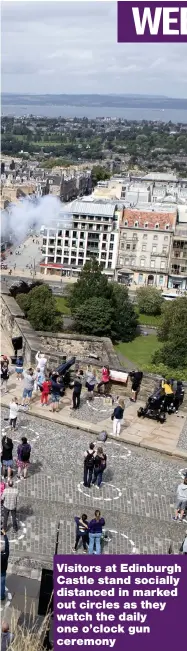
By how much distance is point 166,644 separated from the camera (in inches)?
368

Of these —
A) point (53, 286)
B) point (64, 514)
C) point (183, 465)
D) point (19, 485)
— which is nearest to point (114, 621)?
point (64, 514)

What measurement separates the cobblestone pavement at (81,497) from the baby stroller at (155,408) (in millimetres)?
1908

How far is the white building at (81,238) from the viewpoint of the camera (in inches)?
4080

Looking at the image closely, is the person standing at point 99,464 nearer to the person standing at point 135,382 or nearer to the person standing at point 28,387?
the person standing at point 28,387

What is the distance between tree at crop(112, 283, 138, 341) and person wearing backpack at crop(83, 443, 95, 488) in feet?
170

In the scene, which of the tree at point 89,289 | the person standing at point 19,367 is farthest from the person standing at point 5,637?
the tree at point 89,289

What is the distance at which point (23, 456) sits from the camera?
15.5m

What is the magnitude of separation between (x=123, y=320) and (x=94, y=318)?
5681 mm

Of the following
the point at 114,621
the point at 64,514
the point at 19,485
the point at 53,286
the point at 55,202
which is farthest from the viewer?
the point at 55,202

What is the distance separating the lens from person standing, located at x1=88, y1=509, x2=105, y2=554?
1273 cm

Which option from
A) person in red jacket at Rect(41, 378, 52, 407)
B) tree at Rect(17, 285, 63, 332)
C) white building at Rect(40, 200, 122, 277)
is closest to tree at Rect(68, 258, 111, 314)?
tree at Rect(17, 285, 63, 332)

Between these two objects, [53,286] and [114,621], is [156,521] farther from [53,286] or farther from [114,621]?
[53,286]

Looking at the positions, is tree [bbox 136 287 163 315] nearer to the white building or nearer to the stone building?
the stone building

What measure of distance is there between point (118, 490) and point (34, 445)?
2721mm
